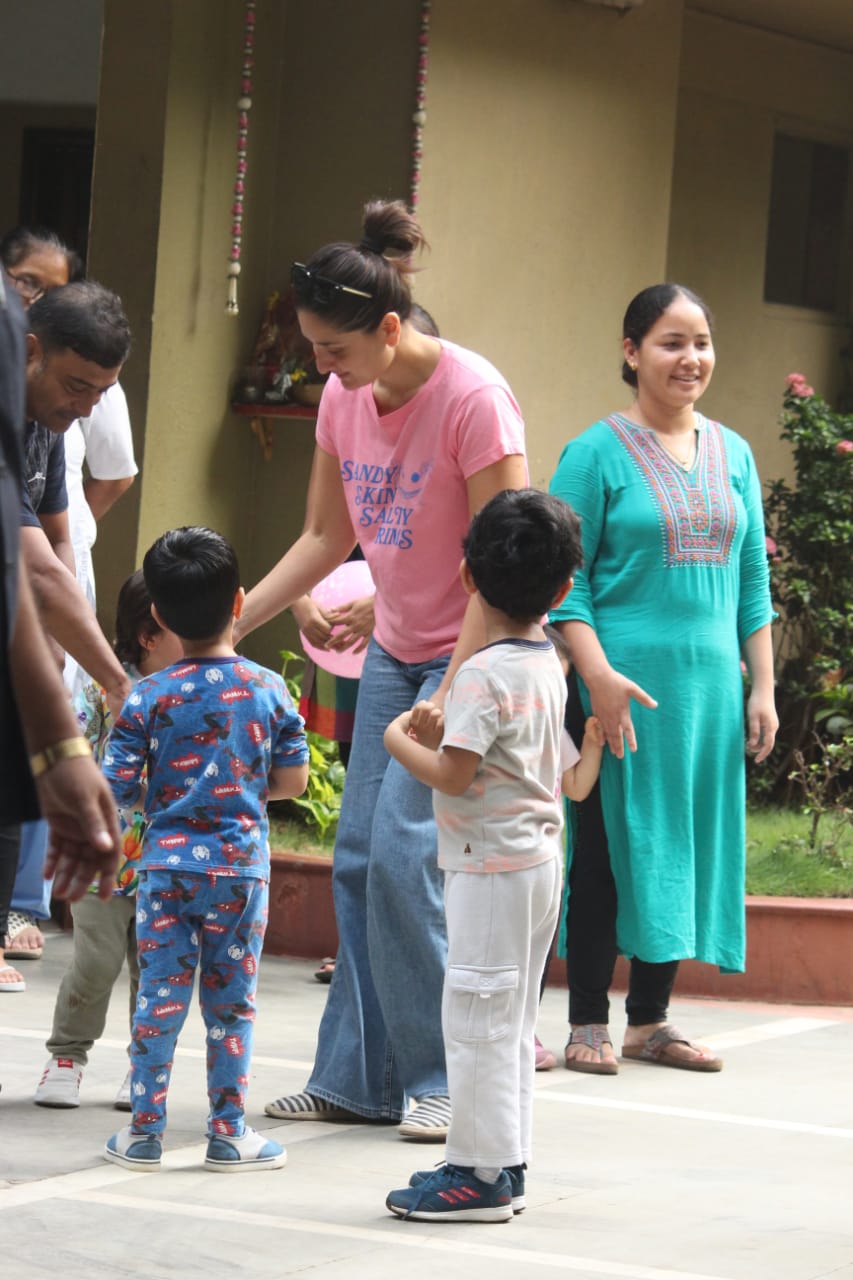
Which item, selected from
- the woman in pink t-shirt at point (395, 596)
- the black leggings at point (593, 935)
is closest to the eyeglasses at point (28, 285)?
the woman in pink t-shirt at point (395, 596)

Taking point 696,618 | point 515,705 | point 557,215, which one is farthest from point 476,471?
point 557,215

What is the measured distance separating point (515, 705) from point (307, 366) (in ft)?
14.1

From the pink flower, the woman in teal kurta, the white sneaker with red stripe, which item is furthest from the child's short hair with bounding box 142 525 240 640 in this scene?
the pink flower

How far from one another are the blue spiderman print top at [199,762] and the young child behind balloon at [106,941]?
0.45 m

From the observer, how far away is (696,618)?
555cm

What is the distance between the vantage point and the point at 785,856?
7.53 metres

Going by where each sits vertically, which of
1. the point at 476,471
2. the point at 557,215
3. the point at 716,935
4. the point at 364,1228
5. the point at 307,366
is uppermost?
the point at 557,215

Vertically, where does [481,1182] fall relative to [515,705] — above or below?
below

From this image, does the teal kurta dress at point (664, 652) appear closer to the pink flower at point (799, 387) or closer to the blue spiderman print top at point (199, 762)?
the blue spiderman print top at point (199, 762)

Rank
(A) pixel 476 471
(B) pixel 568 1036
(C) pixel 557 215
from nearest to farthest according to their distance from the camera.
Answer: (A) pixel 476 471 < (B) pixel 568 1036 < (C) pixel 557 215

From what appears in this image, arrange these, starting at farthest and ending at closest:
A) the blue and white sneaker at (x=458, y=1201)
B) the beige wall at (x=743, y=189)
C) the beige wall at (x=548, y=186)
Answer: the beige wall at (x=743, y=189), the beige wall at (x=548, y=186), the blue and white sneaker at (x=458, y=1201)

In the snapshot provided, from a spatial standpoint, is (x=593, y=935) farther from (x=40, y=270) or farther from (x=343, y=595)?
(x=40, y=270)

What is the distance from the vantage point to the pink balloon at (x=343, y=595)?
258 inches

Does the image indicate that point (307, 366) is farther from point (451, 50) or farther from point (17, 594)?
point (17, 594)
